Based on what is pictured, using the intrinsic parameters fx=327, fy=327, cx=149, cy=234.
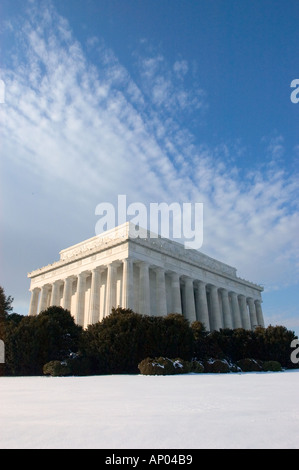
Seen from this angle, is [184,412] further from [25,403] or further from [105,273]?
[105,273]

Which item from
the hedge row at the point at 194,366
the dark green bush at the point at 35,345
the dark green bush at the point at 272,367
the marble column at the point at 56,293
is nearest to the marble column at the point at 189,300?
the marble column at the point at 56,293

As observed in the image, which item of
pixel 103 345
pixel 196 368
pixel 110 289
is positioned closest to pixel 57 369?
pixel 103 345

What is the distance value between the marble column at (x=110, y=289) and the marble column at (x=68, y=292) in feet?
33.4

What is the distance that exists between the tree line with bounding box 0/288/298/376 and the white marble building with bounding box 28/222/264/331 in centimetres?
1904

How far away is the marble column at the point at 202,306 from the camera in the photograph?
58562mm

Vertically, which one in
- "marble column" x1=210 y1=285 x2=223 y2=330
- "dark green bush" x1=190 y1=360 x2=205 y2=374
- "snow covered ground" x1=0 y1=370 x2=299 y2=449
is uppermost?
"marble column" x1=210 y1=285 x2=223 y2=330

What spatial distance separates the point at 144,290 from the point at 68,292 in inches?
635

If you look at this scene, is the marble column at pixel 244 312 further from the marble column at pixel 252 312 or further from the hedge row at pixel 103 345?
the hedge row at pixel 103 345

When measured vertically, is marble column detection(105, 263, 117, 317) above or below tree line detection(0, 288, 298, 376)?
above

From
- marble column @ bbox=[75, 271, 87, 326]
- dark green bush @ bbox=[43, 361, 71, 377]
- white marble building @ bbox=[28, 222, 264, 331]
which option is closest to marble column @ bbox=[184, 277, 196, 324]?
white marble building @ bbox=[28, 222, 264, 331]

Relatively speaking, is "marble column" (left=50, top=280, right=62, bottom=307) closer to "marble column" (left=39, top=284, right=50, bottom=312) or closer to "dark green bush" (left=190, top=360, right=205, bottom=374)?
"marble column" (left=39, top=284, right=50, bottom=312)

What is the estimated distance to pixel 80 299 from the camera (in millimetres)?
55062

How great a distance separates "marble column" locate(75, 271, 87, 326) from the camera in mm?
53591
